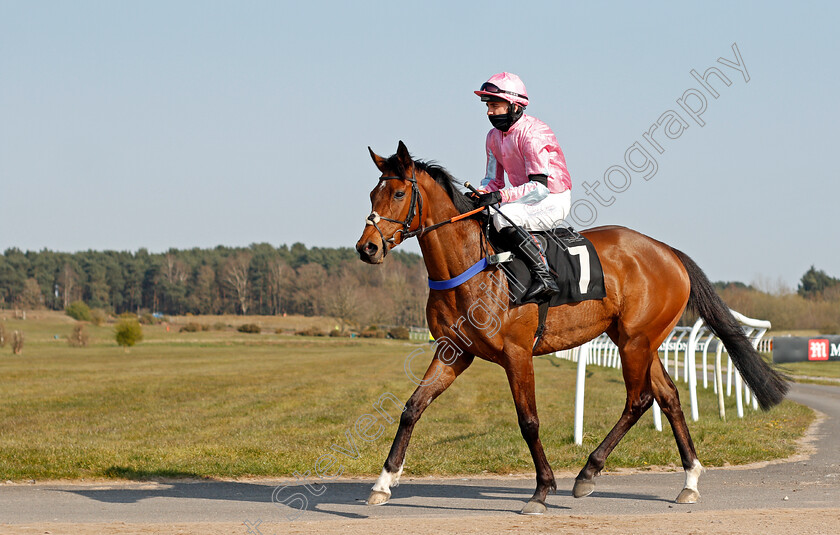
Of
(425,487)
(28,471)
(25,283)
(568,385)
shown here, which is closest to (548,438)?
(425,487)

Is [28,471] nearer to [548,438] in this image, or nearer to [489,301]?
[489,301]

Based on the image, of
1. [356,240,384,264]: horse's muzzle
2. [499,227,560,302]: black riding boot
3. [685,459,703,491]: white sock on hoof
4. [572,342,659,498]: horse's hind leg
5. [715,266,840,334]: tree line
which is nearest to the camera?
[356,240,384,264]: horse's muzzle

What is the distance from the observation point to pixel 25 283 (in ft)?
463

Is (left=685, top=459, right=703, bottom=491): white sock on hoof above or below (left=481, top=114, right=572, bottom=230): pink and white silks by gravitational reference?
below

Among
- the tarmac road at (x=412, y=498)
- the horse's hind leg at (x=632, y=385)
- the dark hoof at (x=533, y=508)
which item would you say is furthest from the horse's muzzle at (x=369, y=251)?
the horse's hind leg at (x=632, y=385)

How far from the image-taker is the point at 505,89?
6000 mm

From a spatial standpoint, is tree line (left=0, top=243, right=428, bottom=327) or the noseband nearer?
the noseband

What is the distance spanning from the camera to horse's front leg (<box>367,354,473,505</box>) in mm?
5684

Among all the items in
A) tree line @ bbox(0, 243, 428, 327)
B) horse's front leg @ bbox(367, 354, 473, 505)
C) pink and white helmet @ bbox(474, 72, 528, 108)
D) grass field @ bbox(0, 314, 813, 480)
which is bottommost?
grass field @ bbox(0, 314, 813, 480)

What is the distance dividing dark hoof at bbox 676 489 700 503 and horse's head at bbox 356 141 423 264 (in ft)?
8.87

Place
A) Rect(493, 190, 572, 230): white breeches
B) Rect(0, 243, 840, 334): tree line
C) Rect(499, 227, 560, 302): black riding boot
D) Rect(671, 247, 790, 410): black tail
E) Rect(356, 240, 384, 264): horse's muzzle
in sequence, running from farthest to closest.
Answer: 1. Rect(0, 243, 840, 334): tree line
2. Rect(671, 247, 790, 410): black tail
3. Rect(493, 190, 572, 230): white breeches
4. Rect(499, 227, 560, 302): black riding boot
5. Rect(356, 240, 384, 264): horse's muzzle

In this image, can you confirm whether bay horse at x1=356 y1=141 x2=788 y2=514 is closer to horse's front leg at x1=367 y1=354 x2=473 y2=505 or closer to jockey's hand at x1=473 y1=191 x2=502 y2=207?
horse's front leg at x1=367 y1=354 x2=473 y2=505

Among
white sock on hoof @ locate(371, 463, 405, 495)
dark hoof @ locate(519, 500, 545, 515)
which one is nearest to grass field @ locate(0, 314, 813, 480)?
white sock on hoof @ locate(371, 463, 405, 495)

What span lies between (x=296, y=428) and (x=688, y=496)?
691 centimetres
